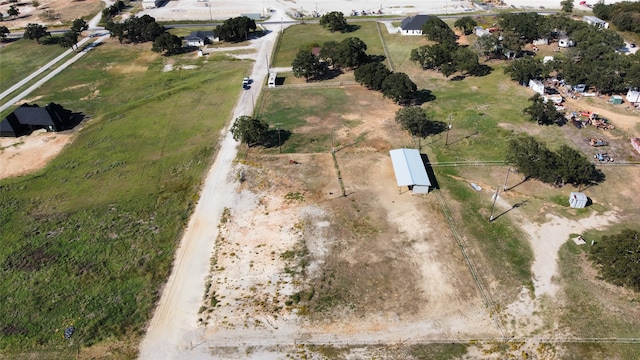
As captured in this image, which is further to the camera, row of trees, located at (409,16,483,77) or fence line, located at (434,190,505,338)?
row of trees, located at (409,16,483,77)

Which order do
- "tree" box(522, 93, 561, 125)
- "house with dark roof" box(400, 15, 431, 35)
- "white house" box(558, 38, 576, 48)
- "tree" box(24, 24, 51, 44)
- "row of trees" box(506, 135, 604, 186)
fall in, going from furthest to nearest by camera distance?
"tree" box(24, 24, 51, 44) < "house with dark roof" box(400, 15, 431, 35) < "white house" box(558, 38, 576, 48) < "tree" box(522, 93, 561, 125) < "row of trees" box(506, 135, 604, 186)

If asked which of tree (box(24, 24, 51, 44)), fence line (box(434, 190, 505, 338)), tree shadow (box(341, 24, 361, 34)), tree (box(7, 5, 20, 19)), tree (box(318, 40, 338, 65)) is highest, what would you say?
tree (box(7, 5, 20, 19))

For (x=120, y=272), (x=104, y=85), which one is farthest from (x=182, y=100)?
(x=120, y=272)

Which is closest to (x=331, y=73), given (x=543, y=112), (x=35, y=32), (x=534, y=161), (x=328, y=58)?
(x=328, y=58)

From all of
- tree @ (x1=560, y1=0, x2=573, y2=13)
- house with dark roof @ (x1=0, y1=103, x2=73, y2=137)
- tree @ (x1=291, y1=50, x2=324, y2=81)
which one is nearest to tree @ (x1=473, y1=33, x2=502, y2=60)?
tree @ (x1=291, y1=50, x2=324, y2=81)

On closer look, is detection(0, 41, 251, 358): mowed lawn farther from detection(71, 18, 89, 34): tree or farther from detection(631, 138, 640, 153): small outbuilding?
detection(631, 138, 640, 153): small outbuilding

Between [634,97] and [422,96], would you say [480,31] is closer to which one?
[422,96]

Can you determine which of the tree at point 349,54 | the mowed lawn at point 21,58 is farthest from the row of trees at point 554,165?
the mowed lawn at point 21,58
